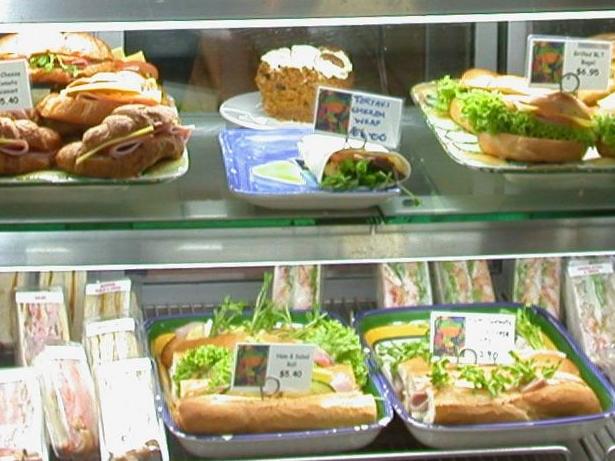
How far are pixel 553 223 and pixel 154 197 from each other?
570 mm

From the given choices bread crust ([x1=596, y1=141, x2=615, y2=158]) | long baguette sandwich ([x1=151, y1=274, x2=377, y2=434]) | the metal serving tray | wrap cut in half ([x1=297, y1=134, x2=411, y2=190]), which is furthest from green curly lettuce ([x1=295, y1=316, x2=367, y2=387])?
bread crust ([x1=596, y1=141, x2=615, y2=158])

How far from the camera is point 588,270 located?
2.14 meters

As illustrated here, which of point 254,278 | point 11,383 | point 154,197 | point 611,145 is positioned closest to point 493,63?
point 611,145

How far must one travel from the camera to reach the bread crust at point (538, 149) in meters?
1.63

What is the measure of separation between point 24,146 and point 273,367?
51 centimetres

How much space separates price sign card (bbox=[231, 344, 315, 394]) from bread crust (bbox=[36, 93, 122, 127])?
1.33ft

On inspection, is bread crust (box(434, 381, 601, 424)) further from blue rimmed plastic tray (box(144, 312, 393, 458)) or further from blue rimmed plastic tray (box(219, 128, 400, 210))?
blue rimmed plastic tray (box(219, 128, 400, 210))

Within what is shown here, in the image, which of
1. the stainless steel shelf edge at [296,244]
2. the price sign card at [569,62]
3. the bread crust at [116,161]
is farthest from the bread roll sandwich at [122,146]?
the price sign card at [569,62]

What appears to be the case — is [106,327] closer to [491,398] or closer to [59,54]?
[59,54]

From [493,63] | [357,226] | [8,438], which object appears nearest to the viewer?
[357,226]

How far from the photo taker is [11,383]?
1790mm

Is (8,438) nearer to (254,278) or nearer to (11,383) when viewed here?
(11,383)

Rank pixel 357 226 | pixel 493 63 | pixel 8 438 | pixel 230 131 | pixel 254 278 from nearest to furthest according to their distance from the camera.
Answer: pixel 357 226 < pixel 8 438 < pixel 230 131 < pixel 493 63 < pixel 254 278

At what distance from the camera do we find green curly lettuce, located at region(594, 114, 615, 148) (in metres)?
1.65
